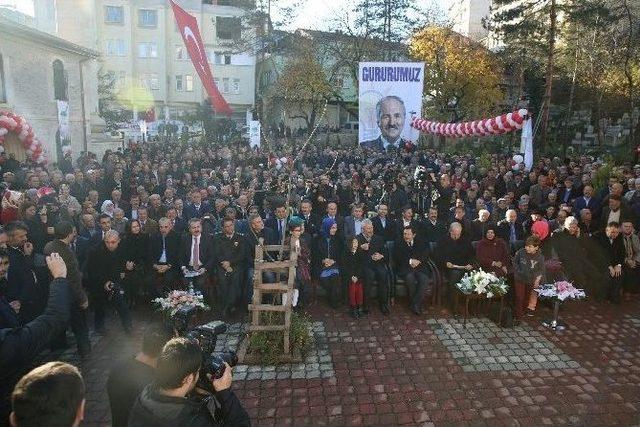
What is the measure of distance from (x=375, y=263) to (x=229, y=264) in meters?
2.50

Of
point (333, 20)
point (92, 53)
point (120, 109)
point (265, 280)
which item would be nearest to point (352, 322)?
point (265, 280)

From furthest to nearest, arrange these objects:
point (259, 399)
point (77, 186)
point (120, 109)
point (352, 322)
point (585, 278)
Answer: point (120, 109)
point (77, 186)
point (585, 278)
point (352, 322)
point (259, 399)

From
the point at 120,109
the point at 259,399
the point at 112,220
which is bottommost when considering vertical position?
the point at 259,399

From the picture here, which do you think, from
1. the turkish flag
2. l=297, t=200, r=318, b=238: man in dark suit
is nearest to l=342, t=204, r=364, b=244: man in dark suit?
l=297, t=200, r=318, b=238: man in dark suit

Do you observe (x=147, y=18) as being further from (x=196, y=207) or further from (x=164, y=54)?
(x=196, y=207)

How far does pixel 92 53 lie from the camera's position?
23094 mm

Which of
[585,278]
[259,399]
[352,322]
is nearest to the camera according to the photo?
[259,399]

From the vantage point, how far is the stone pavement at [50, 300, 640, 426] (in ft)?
16.7

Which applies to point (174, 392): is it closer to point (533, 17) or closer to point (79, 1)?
point (533, 17)

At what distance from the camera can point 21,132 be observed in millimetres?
16453

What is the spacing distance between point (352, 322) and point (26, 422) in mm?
5845

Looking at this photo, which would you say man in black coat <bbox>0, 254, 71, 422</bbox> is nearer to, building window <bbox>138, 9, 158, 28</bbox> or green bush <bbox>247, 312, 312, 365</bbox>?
green bush <bbox>247, 312, 312, 365</bbox>

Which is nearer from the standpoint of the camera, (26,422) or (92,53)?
(26,422)

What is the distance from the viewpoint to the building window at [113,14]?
43500 mm
